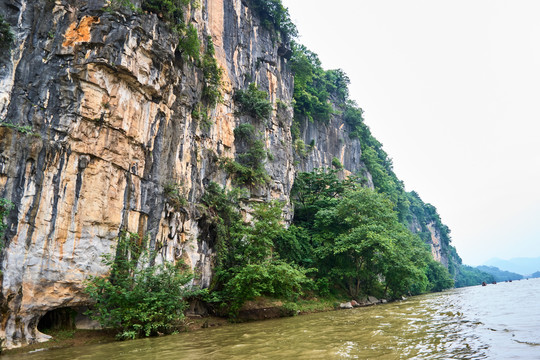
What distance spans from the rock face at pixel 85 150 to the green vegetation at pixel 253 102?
4.90m

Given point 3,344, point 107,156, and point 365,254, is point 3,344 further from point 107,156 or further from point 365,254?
point 365,254

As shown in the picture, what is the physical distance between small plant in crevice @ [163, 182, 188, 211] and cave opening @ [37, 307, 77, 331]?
5.10 metres

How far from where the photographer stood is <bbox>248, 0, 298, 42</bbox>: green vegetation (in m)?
25.8

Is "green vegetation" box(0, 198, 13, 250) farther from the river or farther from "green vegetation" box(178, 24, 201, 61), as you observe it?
"green vegetation" box(178, 24, 201, 61)

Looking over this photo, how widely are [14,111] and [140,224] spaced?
17.5 ft

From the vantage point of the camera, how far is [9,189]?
9258 mm

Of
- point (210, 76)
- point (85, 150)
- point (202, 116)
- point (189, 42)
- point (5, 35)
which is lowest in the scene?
point (85, 150)

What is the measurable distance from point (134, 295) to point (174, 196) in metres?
4.50

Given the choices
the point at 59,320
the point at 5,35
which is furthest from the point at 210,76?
the point at 59,320

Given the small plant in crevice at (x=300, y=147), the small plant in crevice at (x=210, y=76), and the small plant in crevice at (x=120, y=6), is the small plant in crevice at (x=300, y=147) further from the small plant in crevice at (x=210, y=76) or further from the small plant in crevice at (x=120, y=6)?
the small plant in crevice at (x=120, y=6)

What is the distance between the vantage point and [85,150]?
11016mm

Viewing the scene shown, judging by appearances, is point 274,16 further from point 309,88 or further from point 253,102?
point 253,102

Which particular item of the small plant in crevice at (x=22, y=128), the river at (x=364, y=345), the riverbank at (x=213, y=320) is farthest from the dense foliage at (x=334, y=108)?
the small plant in crevice at (x=22, y=128)

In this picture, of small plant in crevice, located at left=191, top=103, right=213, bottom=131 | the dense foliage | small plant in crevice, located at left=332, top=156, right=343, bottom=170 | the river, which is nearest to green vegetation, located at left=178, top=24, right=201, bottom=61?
small plant in crevice, located at left=191, top=103, right=213, bottom=131
